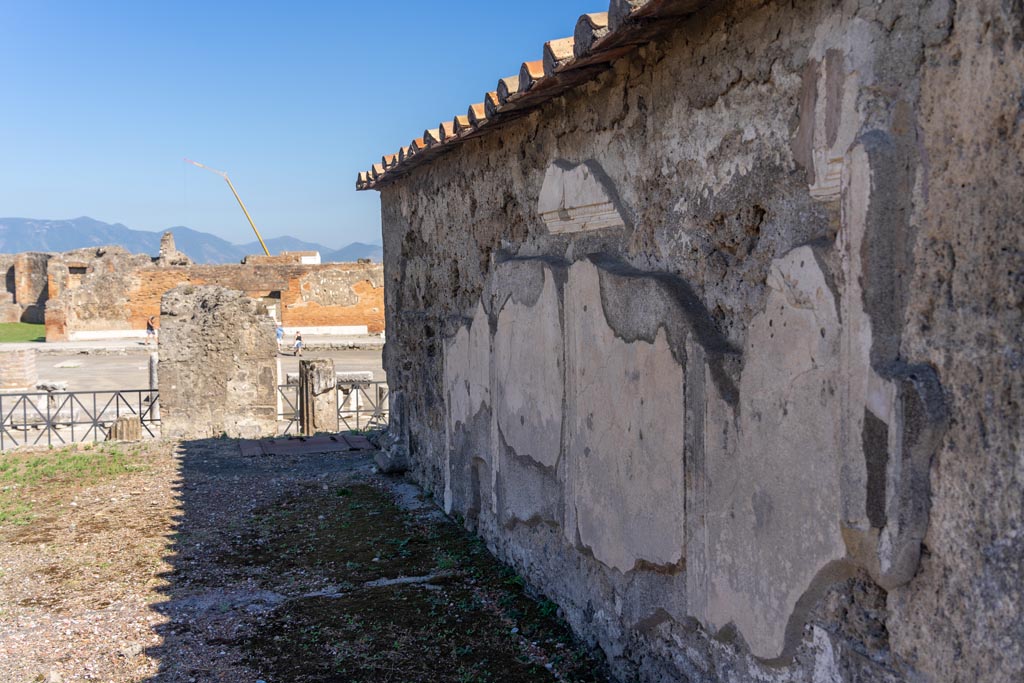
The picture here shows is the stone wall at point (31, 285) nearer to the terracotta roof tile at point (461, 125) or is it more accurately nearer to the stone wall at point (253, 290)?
the stone wall at point (253, 290)

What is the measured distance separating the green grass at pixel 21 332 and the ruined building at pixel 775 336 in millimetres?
27565

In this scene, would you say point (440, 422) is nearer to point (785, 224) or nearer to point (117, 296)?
point (785, 224)

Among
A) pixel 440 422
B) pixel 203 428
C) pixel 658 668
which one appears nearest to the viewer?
pixel 658 668

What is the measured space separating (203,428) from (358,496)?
3.94m

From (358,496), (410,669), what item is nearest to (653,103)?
(410,669)

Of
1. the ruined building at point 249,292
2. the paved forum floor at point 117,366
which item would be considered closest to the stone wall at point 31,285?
the ruined building at point 249,292

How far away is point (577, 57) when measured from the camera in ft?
9.71

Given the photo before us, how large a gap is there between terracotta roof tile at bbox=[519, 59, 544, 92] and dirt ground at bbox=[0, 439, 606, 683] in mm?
2114

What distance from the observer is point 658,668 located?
9.43 ft

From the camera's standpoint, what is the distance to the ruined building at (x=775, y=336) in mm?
1677

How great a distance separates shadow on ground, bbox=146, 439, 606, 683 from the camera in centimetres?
336

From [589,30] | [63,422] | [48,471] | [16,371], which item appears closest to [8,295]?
[16,371]

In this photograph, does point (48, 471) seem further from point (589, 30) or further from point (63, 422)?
point (589, 30)

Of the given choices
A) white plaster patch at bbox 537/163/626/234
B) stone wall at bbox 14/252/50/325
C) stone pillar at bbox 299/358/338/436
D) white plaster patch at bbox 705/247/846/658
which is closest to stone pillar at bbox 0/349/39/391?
stone pillar at bbox 299/358/338/436
